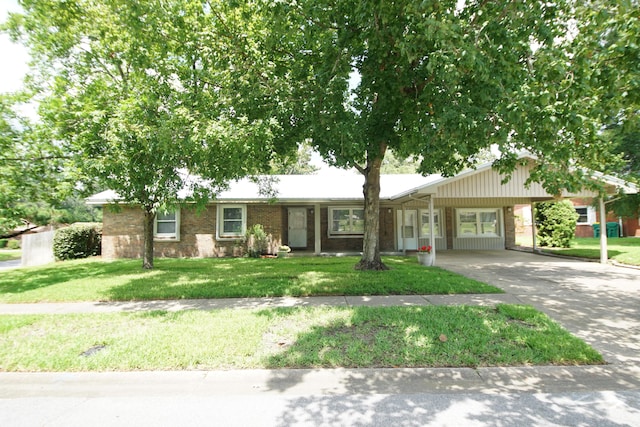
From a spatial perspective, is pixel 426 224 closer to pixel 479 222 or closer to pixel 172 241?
pixel 479 222

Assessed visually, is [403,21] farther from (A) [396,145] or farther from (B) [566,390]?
(B) [566,390]

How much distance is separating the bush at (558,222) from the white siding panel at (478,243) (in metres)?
2.67

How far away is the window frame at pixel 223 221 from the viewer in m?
16.3

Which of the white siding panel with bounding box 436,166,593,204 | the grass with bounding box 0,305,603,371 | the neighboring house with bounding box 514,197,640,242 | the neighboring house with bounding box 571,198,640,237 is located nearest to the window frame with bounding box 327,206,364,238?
the white siding panel with bounding box 436,166,593,204

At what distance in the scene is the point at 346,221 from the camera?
17.9 m

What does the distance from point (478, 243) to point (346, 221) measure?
770cm

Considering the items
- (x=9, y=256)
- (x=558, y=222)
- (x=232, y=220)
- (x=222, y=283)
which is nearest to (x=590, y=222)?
(x=558, y=222)

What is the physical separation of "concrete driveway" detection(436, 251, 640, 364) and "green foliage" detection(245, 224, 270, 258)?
784 centimetres

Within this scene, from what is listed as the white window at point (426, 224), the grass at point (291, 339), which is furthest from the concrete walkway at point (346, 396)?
the white window at point (426, 224)

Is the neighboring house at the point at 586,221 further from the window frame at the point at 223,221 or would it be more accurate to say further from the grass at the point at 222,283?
the window frame at the point at 223,221

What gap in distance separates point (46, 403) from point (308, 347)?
9.53 feet

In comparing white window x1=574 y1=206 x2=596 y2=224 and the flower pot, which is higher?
white window x1=574 y1=206 x2=596 y2=224

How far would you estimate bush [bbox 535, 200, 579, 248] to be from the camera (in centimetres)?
1881

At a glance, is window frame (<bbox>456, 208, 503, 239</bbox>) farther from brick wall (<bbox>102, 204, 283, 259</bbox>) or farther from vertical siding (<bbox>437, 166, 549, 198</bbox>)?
brick wall (<bbox>102, 204, 283, 259</bbox>)
